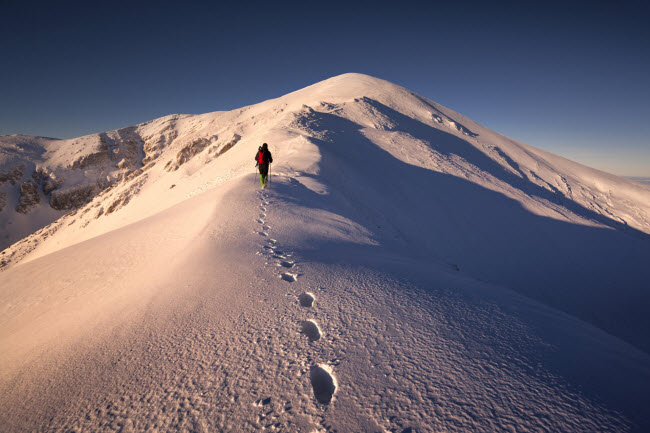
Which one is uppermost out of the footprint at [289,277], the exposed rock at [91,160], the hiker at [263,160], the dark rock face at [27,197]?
the exposed rock at [91,160]

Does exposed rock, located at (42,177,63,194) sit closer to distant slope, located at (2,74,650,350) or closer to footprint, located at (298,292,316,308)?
distant slope, located at (2,74,650,350)

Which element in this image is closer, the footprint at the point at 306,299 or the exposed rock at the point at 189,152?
the footprint at the point at 306,299

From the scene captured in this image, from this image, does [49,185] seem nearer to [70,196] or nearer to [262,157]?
[70,196]

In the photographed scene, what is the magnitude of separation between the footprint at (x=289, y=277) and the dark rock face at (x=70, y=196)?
5576 centimetres

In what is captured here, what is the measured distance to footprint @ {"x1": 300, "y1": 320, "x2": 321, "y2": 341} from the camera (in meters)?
2.64

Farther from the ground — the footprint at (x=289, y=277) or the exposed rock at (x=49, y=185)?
the footprint at (x=289, y=277)

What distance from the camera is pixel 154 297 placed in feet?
11.0

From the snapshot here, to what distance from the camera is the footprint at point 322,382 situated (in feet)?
6.70

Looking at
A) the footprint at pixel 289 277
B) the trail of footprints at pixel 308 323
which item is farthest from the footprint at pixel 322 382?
the footprint at pixel 289 277

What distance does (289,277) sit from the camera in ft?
12.3

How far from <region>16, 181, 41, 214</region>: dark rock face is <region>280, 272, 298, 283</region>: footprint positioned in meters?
61.8

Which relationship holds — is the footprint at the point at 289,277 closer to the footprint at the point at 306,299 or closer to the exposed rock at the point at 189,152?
the footprint at the point at 306,299

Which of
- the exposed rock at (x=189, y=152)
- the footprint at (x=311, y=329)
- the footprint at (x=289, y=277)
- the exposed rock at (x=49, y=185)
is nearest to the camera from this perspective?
the footprint at (x=311, y=329)

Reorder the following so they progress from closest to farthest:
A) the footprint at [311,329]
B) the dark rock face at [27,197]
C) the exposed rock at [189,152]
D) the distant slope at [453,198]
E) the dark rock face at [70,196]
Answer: the footprint at [311,329] → the distant slope at [453,198] → the exposed rock at [189,152] → the dark rock face at [27,197] → the dark rock face at [70,196]
